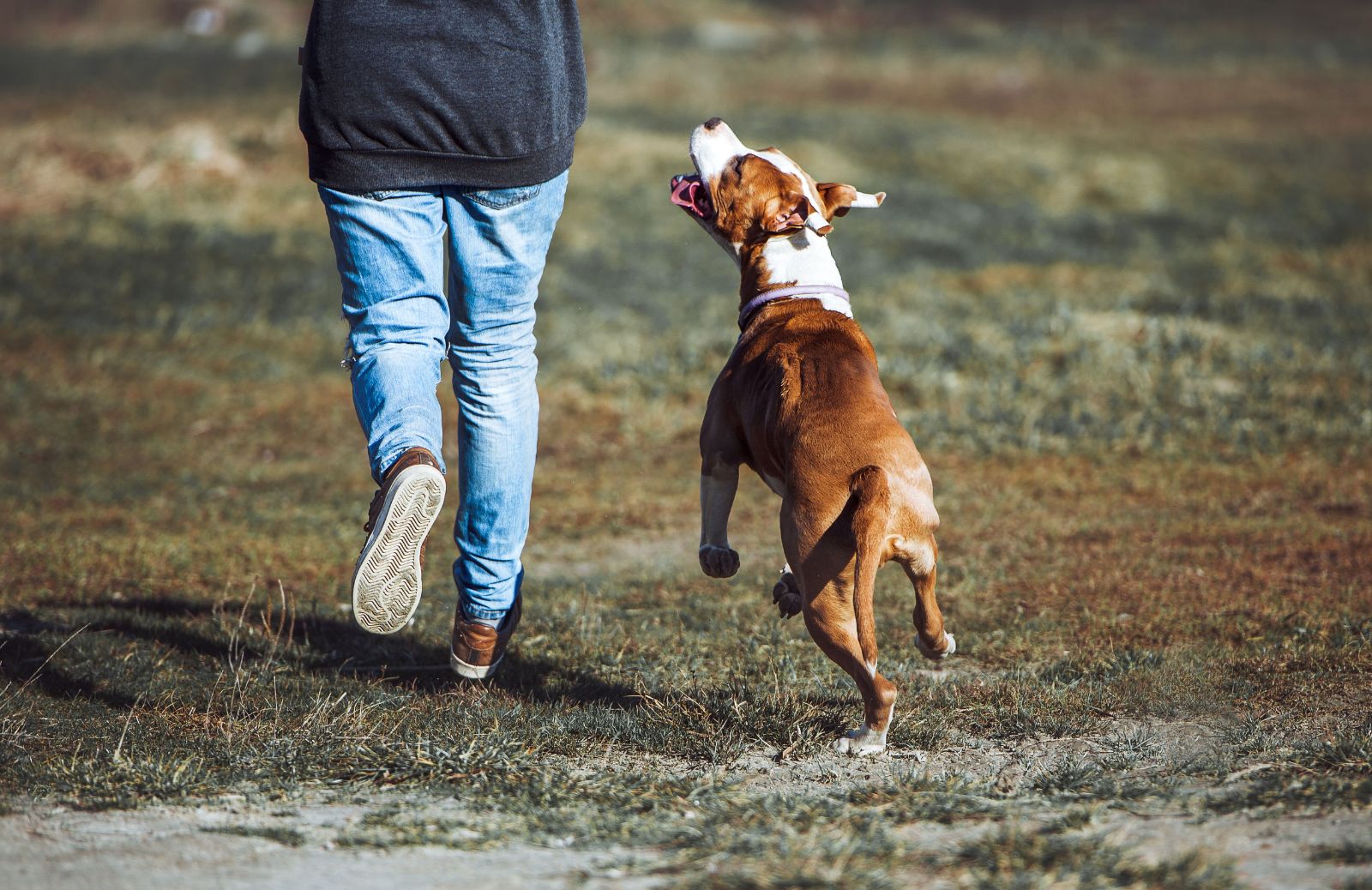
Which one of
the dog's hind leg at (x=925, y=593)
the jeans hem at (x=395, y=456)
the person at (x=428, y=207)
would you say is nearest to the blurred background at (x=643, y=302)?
the person at (x=428, y=207)

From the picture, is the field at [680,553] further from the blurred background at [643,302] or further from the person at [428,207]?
the person at [428,207]

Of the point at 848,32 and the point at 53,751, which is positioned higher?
the point at 848,32

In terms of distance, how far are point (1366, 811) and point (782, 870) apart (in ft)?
4.10

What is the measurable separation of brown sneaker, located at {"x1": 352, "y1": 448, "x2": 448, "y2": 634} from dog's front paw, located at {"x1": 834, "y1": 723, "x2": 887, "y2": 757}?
111 cm

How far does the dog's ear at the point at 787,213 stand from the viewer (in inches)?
158

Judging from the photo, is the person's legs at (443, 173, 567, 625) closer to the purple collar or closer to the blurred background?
the purple collar

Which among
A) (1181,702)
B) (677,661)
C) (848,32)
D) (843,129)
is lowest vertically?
(677,661)

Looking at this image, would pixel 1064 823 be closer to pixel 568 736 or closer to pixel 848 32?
pixel 568 736

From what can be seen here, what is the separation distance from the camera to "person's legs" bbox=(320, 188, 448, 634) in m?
3.48

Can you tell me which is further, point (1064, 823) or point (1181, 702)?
point (1181, 702)

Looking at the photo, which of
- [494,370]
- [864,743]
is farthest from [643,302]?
[864,743]

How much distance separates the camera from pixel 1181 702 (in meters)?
3.94

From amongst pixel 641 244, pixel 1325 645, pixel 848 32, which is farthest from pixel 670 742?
pixel 848 32

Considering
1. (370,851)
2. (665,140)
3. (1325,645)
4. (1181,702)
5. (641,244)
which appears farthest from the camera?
(665,140)
